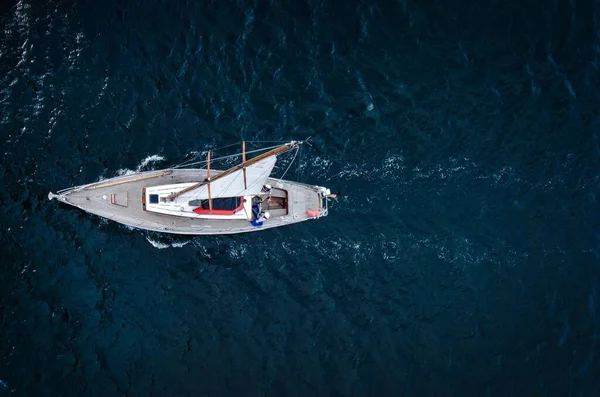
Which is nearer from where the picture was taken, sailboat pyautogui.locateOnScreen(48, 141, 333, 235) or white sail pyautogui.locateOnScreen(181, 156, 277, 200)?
white sail pyautogui.locateOnScreen(181, 156, 277, 200)

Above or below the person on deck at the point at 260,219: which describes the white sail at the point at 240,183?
above

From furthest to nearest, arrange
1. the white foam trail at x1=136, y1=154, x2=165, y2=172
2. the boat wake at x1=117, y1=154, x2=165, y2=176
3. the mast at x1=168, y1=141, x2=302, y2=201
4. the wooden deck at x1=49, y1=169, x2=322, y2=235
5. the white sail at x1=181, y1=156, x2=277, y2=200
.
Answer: the white foam trail at x1=136, y1=154, x2=165, y2=172, the boat wake at x1=117, y1=154, x2=165, y2=176, the wooden deck at x1=49, y1=169, x2=322, y2=235, the white sail at x1=181, y1=156, x2=277, y2=200, the mast at x1=168, y1=141, x2=302, y2=201

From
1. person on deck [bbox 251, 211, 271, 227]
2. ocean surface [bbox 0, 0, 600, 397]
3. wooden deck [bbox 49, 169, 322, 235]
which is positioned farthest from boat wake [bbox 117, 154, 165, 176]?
person on deck [bbox 251, 211, 271, 227]

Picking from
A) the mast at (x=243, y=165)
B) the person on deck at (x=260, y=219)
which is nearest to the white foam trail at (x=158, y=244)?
the mast at (x=243, y=165)

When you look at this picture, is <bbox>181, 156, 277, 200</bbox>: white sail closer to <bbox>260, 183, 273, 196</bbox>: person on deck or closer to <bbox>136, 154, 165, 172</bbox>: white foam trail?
<bbox>260, 183, 273, 196</bbox>: person on deck

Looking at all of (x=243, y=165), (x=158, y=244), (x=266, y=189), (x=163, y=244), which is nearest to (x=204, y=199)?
(x=163, y=244)

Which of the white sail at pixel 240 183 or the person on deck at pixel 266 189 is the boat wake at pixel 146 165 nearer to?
the white sail at pixel 240 183

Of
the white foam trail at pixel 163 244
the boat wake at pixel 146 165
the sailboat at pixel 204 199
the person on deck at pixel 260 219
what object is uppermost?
the boat wake at pixel 146 165

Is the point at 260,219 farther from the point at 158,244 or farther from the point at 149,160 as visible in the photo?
the point at 149,160
